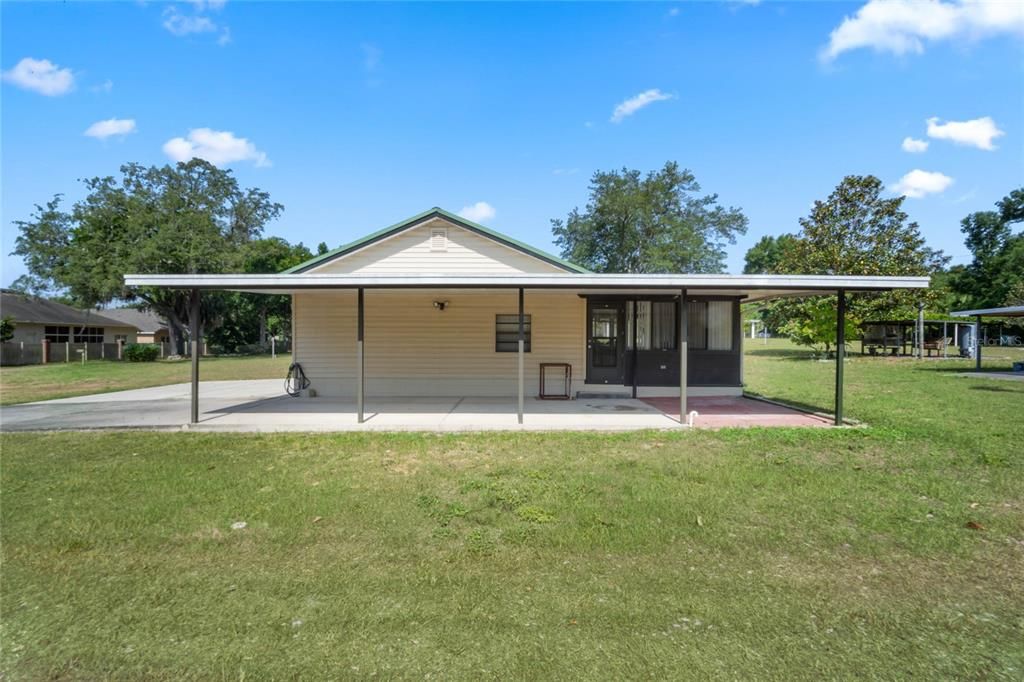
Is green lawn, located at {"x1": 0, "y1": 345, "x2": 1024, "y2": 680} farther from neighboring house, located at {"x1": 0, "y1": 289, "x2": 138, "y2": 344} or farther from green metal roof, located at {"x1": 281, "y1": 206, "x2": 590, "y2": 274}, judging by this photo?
neighboring house, located at {"x1": 0, "y1": 289, "x2": 138, "y2": 344}

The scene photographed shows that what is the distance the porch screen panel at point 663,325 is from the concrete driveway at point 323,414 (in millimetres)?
1859

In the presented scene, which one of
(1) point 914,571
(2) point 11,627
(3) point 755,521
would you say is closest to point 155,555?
(2) point 11,627

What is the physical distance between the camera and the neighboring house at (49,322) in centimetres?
2866

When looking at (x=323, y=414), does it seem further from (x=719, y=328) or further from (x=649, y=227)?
(x=649, y=227)

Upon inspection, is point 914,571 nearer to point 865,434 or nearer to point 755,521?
point 755,521

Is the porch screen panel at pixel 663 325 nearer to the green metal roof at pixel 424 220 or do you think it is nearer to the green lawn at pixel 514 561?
the green metal roof at pixel 424 220

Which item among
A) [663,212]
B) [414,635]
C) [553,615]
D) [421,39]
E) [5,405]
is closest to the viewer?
[414,635]

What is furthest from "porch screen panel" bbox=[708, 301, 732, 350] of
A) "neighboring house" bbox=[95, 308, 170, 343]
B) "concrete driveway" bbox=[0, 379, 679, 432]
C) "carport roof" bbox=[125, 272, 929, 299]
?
"neighboring house" bbox=[95, 308, 170, 343]

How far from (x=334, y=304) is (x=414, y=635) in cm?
970

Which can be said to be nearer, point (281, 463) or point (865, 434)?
point (281, 463)

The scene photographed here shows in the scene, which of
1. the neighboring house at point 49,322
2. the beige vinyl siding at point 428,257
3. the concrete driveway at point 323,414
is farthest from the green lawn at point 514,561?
the neighboring house at point 49,322

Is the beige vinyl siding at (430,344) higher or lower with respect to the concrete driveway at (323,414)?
higher

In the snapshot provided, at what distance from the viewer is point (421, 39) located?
11281 millimetres

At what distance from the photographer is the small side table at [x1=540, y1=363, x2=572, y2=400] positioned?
1113 cm
